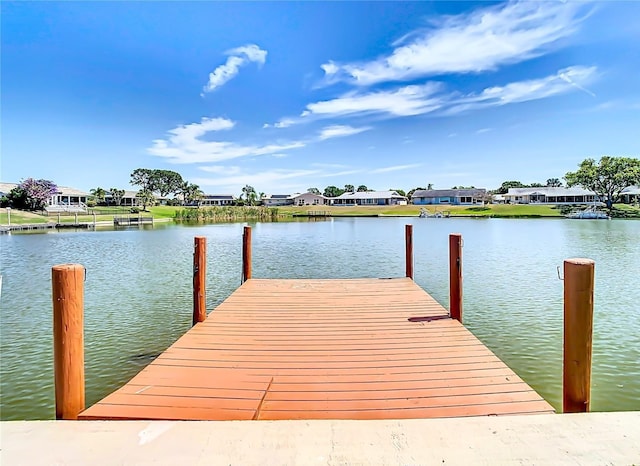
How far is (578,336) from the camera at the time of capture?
9.58 feet

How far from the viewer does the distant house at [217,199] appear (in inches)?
4491

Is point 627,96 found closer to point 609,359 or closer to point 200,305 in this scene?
point 609,359

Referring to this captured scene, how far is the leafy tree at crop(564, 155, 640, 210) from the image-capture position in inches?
2483

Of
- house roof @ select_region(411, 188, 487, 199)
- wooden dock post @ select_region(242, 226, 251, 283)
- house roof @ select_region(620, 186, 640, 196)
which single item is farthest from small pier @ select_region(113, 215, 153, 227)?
house roof @ select_region(620, 186, 640, 196)

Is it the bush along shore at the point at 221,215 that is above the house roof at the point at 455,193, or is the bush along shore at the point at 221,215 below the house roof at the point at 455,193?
below

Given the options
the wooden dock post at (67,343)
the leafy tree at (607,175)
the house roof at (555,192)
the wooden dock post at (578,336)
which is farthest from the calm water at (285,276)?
the house roof at (555,192)

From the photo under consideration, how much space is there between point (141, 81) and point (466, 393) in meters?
35.7

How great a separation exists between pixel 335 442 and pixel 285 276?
34.4 feet

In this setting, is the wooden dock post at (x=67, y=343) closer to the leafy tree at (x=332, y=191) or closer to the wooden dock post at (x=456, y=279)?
the wooden dock post at (x=456, y=279)

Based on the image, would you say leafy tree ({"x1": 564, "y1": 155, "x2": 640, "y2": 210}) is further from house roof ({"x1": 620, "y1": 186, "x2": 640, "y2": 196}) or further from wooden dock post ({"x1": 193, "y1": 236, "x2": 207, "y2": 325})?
wooden dock post ({"x1": 193, "y1": 236, "x2": 207, "y2": 325})

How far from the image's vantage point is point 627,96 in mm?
26594

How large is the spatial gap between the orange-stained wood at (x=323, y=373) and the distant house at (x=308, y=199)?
102131mm

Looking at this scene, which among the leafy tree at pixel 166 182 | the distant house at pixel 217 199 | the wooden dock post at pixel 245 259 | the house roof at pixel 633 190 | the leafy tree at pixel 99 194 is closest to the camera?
the wooden dock post at pixel 245 259

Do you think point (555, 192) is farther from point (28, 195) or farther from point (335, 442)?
point (335, 442)
